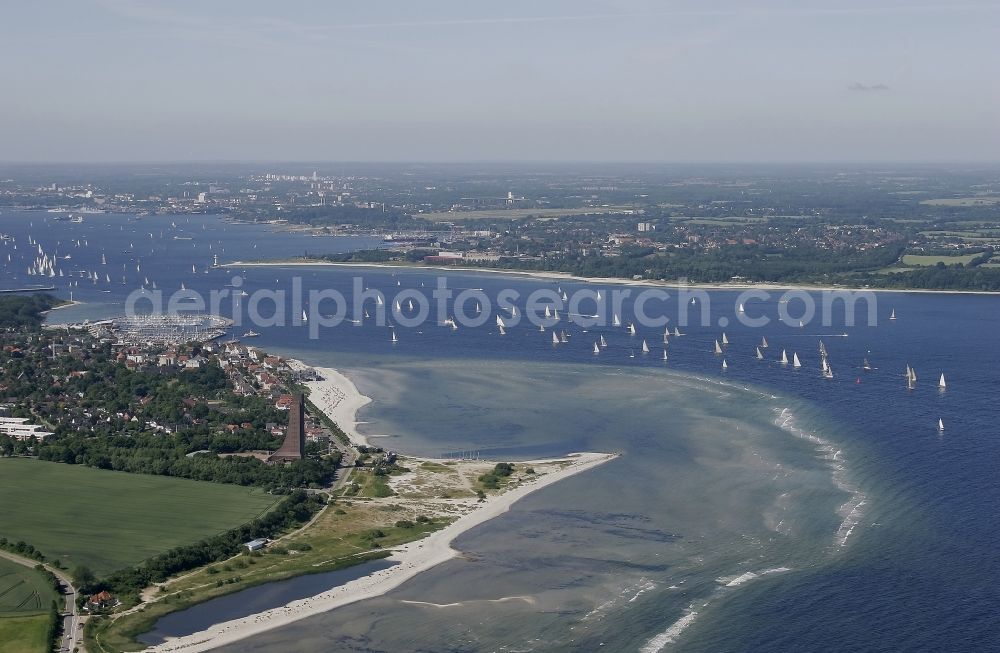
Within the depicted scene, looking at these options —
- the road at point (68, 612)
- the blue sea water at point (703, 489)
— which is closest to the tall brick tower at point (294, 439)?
the blue sea water at point (703, 489)

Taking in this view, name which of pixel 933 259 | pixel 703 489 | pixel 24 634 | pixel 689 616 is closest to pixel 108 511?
pixel 24 634

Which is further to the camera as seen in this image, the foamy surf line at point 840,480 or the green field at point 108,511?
the foamy surf line at point 840,480

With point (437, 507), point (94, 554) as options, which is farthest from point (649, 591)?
point (94, 554)

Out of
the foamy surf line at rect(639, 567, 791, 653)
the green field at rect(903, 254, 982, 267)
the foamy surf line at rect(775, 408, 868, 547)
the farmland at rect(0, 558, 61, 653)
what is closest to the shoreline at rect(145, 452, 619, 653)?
the farmland at rect(0, 558, 61, 653)

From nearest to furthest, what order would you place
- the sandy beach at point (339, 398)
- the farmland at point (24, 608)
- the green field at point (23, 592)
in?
the farmland at point (24, 608), the green field at point (23, 592), the sandy beach at point (339, 398)

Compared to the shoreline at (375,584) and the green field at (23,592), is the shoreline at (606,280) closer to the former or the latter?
the shoreline at (375,584)

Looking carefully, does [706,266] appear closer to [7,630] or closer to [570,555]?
[570,555]
